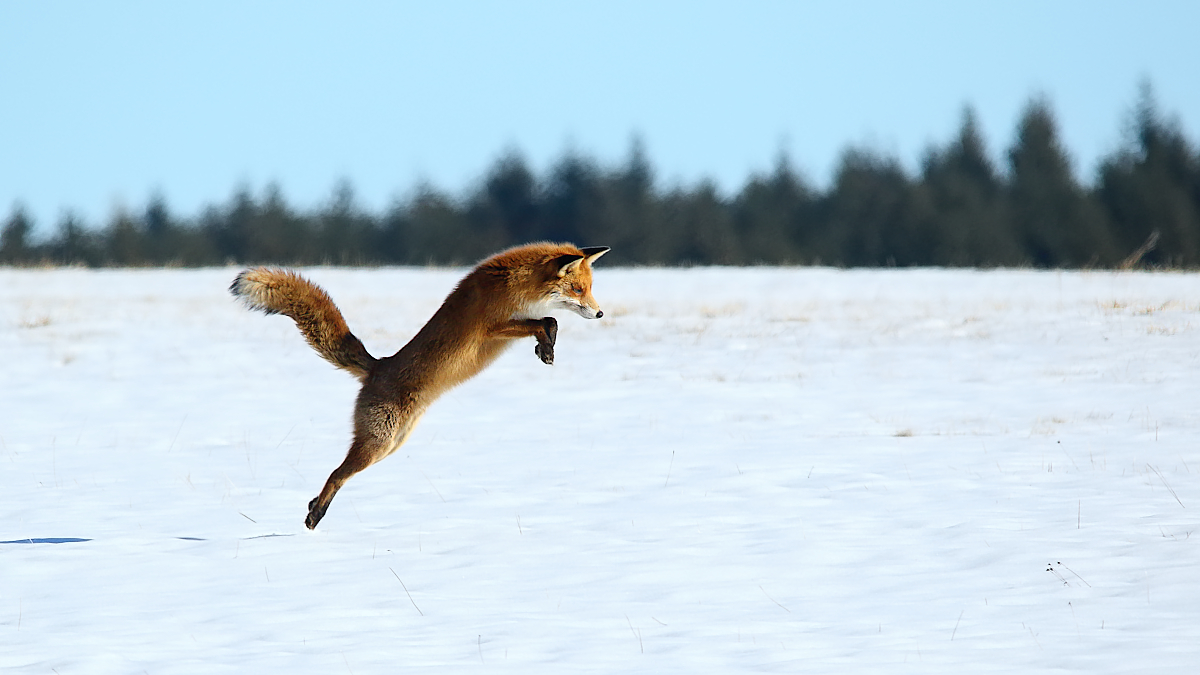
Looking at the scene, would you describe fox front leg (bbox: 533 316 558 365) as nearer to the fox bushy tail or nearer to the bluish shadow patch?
the fox bushy tail

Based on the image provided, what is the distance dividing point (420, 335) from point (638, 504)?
188 cm

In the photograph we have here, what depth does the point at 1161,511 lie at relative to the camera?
24.0 feet

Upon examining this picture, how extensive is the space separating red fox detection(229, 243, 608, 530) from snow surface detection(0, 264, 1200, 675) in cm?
63

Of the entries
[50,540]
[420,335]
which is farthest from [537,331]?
[50,540]

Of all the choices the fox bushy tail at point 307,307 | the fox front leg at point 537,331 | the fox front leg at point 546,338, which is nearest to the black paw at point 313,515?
the fox bushy tail at point 307,307

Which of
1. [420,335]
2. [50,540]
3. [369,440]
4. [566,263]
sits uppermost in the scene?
[566,263]

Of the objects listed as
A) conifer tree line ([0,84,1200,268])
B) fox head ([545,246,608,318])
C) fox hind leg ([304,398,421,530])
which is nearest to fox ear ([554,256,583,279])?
fox head ([545,246,608,318])

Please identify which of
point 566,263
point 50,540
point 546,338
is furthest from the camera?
point 566,263

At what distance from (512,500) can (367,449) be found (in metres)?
1.31

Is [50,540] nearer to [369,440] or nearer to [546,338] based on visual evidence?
[369,440]

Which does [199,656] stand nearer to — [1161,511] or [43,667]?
[43,667]

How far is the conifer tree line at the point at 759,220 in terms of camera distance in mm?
44188

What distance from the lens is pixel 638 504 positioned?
26.7ft

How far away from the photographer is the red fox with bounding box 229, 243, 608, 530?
752cm
